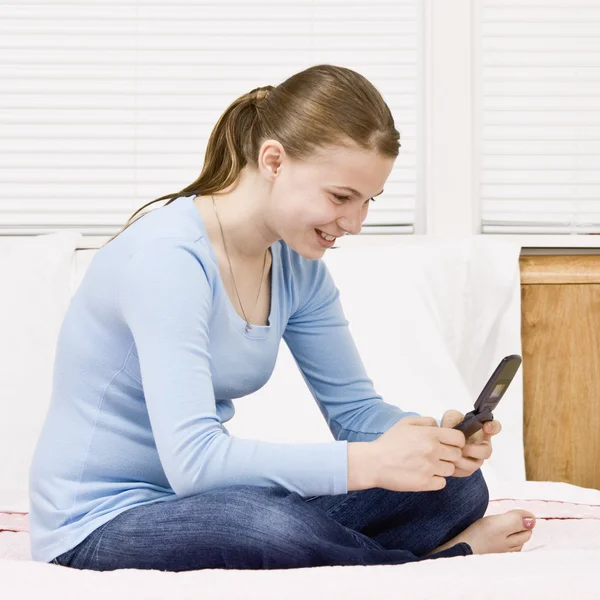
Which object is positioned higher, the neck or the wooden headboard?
the neck

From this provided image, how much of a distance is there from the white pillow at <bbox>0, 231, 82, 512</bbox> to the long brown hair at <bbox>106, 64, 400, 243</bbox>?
27.6 inches

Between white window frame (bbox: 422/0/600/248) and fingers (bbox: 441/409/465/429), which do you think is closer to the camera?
fingers (bbox: 441/409/465/429)

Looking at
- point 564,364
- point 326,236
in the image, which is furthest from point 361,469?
point 564,364

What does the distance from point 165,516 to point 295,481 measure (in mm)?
158

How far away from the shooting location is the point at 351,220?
44.8 inches

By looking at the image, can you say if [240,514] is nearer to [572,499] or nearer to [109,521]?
[109,521]

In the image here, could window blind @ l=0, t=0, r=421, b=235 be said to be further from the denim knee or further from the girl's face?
the denim knee

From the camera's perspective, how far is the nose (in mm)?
1131

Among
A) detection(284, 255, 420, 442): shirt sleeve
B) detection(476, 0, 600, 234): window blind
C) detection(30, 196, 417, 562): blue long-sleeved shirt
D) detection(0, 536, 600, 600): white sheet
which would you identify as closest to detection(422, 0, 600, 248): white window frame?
detection(476, 0, 600, 234): window blind

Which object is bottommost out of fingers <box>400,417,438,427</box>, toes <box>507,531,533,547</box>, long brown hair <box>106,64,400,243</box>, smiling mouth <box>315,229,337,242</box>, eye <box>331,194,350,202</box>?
toes <box>507,531,533,547</box>

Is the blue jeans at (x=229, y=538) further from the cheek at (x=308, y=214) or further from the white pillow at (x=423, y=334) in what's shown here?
the white pillow at (x=423, y=334)

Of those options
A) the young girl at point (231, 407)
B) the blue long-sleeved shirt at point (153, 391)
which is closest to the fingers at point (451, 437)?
the young girl at point (231, 407)

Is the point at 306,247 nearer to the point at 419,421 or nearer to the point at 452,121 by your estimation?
the point at 419,421

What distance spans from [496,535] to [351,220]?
0.48m
